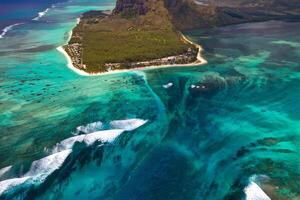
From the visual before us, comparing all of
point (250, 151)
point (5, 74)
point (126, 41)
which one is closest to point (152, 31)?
point (126, 41)

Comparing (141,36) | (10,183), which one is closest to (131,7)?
(141,36)

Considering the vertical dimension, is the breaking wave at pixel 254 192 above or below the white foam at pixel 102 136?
above

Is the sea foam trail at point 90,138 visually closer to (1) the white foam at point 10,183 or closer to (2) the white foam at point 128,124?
(2) the white foam at point 128,124

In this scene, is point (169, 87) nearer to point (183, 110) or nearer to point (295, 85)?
point (183, 110)

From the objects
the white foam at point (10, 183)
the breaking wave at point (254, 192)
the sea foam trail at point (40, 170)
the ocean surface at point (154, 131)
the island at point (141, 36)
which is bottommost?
the island at point (141, 36)

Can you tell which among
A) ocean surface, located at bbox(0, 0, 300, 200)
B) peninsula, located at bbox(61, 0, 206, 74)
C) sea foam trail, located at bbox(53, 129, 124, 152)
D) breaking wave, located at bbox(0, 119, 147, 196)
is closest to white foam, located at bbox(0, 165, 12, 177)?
breaking wave, located at bbox(0, 119, 147, 196)

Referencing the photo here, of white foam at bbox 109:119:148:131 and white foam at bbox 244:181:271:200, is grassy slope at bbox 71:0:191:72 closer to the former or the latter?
white foam at bbox 109:119:148:131

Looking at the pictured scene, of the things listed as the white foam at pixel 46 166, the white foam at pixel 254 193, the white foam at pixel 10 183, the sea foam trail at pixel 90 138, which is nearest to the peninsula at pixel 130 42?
the sea foam trail at pixel 90 138

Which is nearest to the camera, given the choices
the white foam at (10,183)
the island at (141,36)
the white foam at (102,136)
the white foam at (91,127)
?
the white foam at (10,183)
